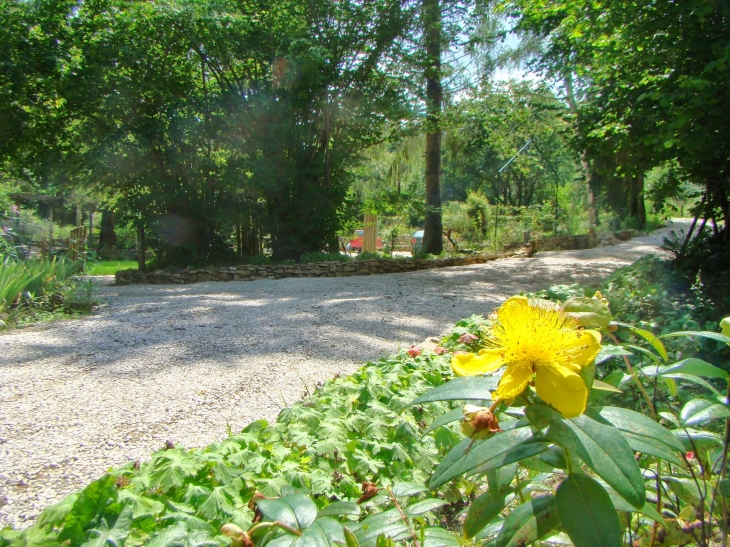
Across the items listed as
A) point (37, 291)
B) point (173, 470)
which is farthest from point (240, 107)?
point (173, 470)

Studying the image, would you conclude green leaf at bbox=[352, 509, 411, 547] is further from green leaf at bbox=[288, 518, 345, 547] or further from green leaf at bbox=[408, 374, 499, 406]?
green leaf at bbox=[408, 374, 499, 406]

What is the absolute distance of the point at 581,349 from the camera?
2.17ft

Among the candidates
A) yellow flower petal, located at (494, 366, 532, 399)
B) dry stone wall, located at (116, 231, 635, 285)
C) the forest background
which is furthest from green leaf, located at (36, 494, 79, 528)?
dry stone wall, located at (116, 231, 635, 285)

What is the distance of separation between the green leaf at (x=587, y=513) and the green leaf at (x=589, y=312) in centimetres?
21

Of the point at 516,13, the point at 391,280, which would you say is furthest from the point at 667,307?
the point at 516,13

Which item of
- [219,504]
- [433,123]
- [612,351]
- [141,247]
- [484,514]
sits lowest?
[219,504]

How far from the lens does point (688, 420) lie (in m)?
0.86

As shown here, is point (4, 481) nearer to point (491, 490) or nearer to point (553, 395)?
point (491, 490)

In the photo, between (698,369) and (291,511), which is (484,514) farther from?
(698,369)

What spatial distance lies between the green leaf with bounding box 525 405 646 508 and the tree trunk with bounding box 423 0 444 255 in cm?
1143

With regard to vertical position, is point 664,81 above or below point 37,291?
above

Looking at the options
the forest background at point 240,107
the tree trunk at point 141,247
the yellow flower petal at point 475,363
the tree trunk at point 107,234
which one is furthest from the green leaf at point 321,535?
the tree trunk at point 107,234

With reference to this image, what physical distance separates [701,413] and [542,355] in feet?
1.38

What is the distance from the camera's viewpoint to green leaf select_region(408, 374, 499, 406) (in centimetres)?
70
